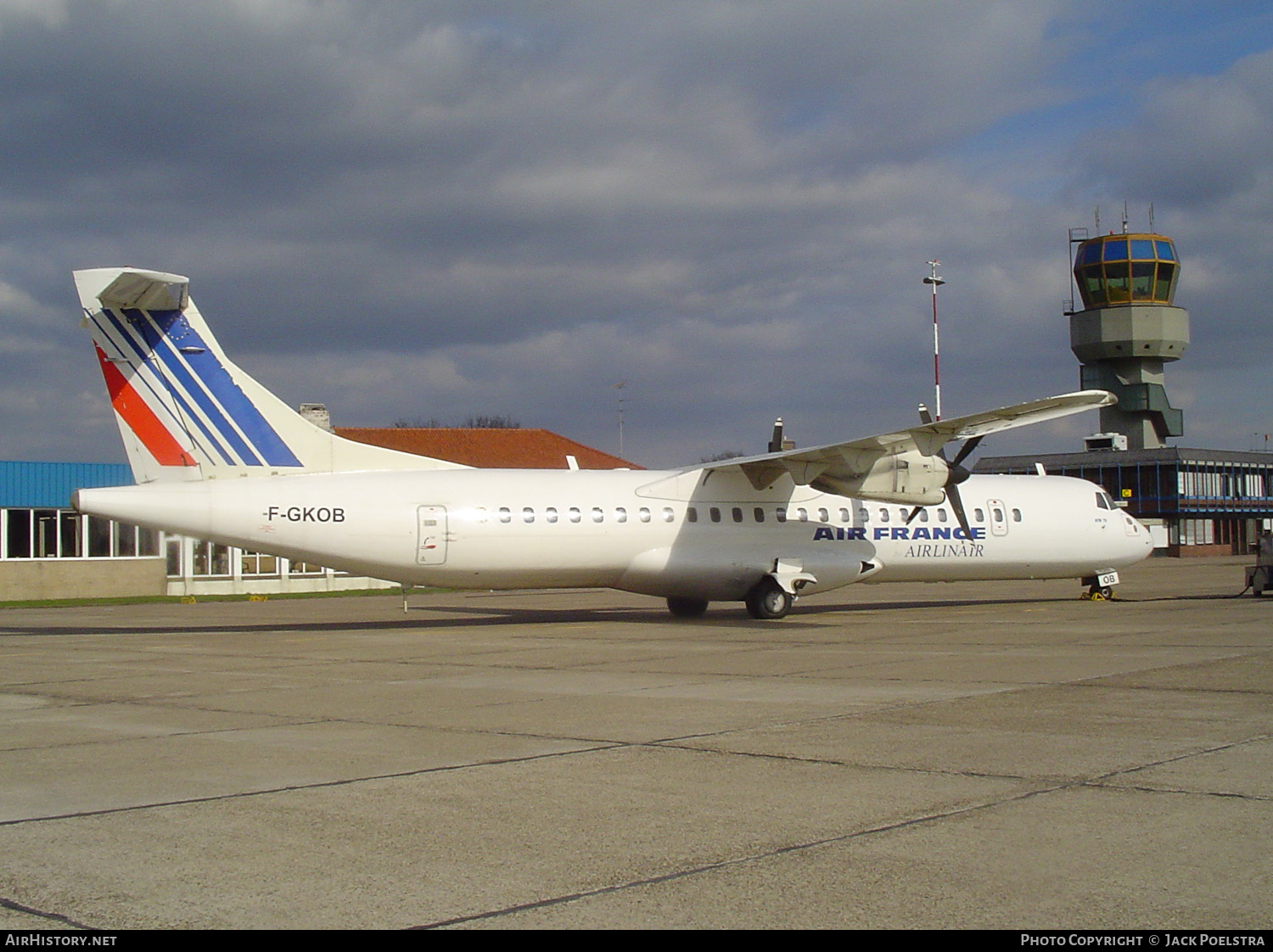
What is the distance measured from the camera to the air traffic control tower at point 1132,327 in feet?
268

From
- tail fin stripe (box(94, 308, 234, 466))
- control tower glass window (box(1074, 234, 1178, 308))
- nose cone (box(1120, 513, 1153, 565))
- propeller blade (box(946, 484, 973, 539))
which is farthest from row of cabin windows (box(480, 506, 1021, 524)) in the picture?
control tower glass window (box(1074, 234, 1178, 308))

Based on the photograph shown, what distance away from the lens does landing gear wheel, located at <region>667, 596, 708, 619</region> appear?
24.8m

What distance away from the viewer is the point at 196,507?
19.2 metres

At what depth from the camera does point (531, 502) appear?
2186cm

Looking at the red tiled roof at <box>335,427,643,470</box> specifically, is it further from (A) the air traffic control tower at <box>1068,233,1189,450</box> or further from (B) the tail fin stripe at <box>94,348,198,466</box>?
(A) the air traffic control tower at <box>1068,233,1189,450</box>

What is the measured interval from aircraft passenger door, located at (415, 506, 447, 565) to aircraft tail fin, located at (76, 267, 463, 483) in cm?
255

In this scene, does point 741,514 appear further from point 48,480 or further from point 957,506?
point 48,480

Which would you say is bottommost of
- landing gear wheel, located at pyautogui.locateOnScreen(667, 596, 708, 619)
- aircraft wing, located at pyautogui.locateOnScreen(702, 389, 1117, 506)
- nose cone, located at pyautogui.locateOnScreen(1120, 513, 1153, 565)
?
landing gear wheel, located at pyautogui.locateOnScreen(667, 596, 708, 619)

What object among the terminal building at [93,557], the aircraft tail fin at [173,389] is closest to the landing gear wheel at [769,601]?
the aircraft tail fin at [173,389]

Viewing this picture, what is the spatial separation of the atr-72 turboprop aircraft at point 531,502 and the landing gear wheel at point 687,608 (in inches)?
2.3

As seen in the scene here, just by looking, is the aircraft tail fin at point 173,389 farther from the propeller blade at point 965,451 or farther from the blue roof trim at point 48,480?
the blue roof trim at point 48,480

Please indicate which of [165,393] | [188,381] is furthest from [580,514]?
[165,393]

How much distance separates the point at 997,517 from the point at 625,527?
932cm
